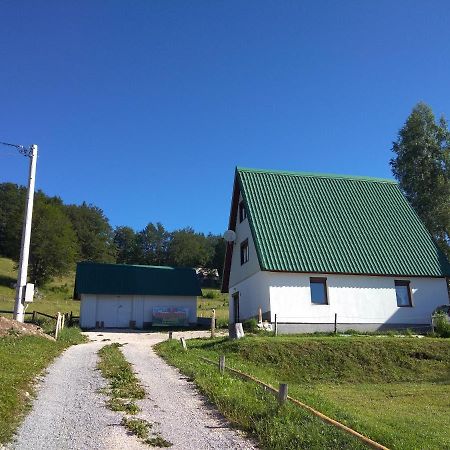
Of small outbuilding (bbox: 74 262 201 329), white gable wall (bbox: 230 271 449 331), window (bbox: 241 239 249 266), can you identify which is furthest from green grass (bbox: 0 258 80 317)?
white gable wall (bbox: 230 271 449 331)

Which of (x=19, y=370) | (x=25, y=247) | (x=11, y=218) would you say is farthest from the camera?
(x=11, y=218)

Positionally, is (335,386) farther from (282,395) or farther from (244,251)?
(244,251)

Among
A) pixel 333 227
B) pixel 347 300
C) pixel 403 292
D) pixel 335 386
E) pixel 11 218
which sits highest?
pixel 11 218

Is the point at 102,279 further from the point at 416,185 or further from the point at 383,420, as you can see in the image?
the point at 383,420

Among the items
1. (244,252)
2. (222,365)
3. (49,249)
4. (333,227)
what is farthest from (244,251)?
(49,249)

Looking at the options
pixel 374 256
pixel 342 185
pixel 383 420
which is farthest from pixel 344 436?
pixel 342 185

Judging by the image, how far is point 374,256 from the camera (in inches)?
1043

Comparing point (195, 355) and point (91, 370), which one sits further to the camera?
point (195, 355)

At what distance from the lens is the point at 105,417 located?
29.1 ft

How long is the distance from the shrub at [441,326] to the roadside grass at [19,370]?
54.1 feet

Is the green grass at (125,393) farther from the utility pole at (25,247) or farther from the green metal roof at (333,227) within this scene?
the green metal roof at (333,227)

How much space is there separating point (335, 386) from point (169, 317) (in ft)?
71.2

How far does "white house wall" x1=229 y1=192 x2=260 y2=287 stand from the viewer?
2707 centimetres

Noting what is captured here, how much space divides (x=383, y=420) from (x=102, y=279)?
2862 cm
